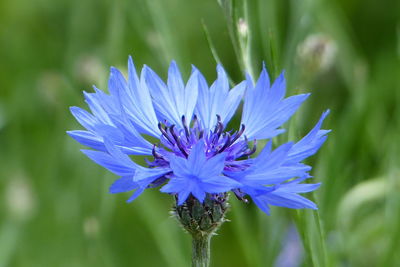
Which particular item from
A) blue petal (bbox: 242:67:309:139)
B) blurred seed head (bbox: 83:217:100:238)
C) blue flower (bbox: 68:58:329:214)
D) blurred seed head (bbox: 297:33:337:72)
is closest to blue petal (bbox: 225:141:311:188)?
blue flower (bbox: 68:58:329:214)

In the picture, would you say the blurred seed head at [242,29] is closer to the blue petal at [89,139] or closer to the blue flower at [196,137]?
the blue flower at [196,137]

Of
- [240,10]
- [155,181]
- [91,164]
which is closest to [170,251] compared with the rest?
[91,164]

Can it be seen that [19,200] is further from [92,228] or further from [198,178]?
[198,178]

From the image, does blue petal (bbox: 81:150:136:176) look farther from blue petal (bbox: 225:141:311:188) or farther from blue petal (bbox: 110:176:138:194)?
blue petal (bbox: 225:141:311:188)

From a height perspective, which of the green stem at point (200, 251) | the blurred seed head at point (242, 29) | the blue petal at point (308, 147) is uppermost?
the blurred seed head at point (242, 29)

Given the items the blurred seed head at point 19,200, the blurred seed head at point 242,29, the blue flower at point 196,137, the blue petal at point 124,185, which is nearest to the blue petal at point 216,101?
the blue flower at point 196,137

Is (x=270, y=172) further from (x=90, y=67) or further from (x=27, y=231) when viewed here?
(x=27, y=231)
